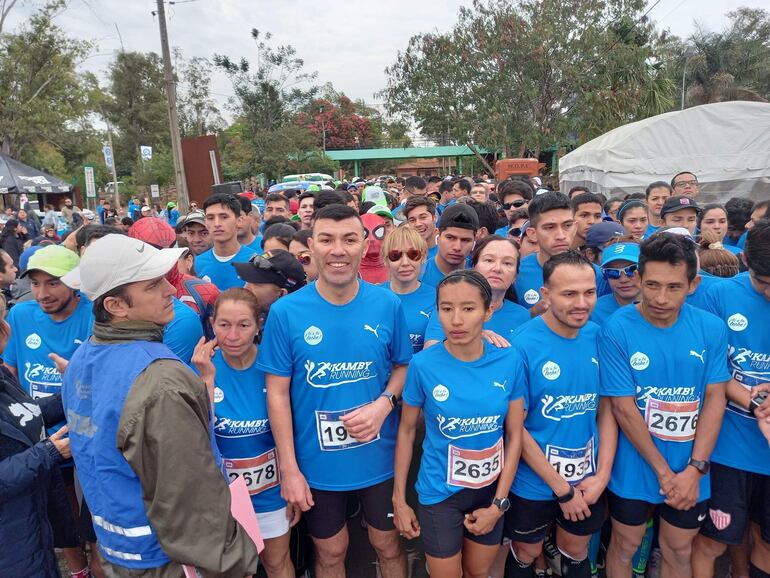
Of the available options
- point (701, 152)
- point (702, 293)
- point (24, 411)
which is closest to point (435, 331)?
point (702, 293)

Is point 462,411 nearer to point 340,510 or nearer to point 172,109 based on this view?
point 340,510

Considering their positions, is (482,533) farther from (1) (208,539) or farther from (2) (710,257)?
(2) (710,257)

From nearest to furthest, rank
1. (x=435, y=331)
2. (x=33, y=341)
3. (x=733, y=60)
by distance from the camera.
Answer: (x=435, y=331) → (x=33, y=341) → (x=733, y=60)

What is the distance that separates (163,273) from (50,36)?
98.1 ft

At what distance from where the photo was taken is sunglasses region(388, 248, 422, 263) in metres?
3.37

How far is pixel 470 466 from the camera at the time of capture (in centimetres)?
247

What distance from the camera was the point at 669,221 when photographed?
16.1ft

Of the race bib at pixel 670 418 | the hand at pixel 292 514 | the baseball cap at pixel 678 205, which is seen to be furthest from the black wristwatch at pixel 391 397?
the baseball cap at pixel 678 205

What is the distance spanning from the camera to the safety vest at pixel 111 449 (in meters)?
1.78

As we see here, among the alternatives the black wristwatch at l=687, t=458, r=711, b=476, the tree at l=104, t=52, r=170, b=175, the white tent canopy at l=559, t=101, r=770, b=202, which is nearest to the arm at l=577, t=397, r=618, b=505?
the black wristwatch at l=687, t=458, r=711, b=476

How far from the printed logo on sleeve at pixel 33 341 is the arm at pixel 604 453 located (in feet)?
11.0

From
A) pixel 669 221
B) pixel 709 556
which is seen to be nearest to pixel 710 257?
pixel 669 221

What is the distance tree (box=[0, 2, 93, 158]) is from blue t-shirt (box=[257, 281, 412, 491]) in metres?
28.7

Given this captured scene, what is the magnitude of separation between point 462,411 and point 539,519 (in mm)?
834
